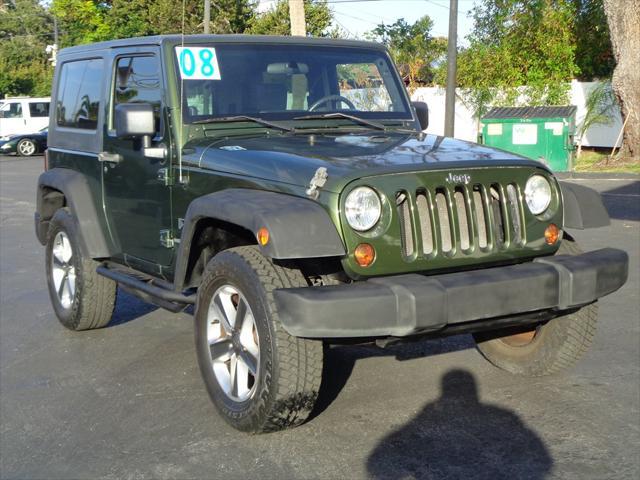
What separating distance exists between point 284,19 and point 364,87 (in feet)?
106

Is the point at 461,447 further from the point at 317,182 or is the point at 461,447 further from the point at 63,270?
the point at 63,270

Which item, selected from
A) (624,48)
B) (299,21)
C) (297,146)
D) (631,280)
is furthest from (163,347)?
(624,48)

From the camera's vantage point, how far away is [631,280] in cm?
787

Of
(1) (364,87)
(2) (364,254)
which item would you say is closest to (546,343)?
(2) (364,254)

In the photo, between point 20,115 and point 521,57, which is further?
point 20,115

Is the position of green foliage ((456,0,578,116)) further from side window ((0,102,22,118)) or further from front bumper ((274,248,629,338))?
front bumper ((274,248,629,338))

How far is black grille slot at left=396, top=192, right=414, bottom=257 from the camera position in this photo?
4168mm

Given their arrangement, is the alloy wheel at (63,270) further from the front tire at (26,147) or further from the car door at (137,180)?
the front tire at (26,147)

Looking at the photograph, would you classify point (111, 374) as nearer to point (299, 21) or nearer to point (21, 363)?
point (21, 363)

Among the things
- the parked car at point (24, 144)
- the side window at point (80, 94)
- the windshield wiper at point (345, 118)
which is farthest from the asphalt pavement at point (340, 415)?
the parked car at point (24, 144)

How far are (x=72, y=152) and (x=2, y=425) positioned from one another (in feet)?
8.03

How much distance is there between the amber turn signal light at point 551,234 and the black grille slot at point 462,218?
0.49m

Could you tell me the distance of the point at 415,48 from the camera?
149ft

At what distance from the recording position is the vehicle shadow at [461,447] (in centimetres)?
391
